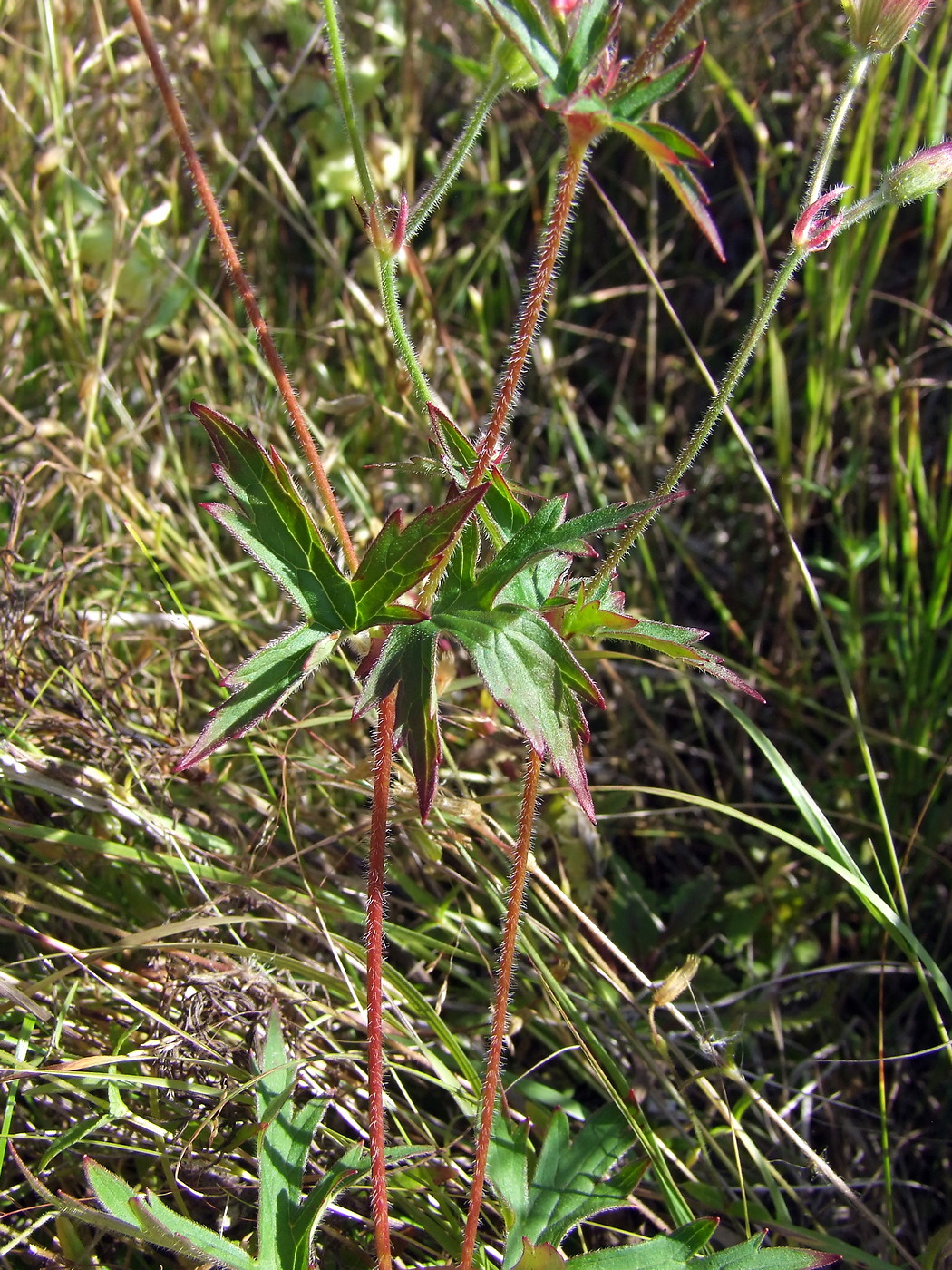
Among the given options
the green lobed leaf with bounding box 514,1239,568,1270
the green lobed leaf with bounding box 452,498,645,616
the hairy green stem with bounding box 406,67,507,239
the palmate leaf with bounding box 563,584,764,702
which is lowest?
the green lobed leaf with bounding box 514,1239,568,1270

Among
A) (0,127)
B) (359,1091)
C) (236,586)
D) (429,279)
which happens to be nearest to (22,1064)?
(359,1091)

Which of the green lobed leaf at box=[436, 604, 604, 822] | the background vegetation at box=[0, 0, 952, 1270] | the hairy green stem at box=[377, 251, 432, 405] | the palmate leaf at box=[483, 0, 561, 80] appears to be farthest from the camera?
the background vegetation at box=[0, 0, 952, 1270]

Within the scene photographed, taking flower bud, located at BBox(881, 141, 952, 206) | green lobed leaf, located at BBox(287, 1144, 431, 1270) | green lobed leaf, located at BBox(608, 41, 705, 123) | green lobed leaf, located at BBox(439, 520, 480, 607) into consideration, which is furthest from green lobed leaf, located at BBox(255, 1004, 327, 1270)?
flower bud, located at BBox(881, 141, 952, 206)

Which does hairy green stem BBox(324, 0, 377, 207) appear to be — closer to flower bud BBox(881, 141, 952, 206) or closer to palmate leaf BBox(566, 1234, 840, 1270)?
flower bud BBox(881, 141, 952, 206)

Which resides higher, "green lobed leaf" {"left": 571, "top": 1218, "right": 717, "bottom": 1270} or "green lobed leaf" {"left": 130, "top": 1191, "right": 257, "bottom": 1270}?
"green lobed leaf" {"left": 130, "top": 1191, "right": 257, "bottom": 1270}

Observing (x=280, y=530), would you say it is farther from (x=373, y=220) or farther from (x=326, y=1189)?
(x=326, y=1189)

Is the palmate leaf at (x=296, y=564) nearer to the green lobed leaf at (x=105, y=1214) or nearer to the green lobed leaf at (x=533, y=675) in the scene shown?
the green lobed leaf at (x=533, y=675)
